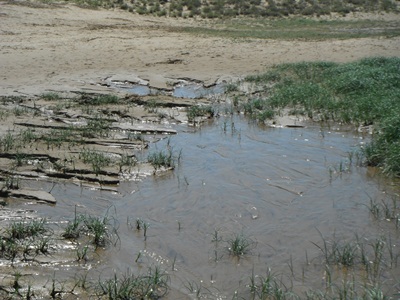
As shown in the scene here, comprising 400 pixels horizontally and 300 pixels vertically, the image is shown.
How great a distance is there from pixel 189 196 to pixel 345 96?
609 cm

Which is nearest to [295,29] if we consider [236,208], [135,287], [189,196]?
[189,196]

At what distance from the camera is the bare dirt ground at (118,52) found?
14.8 metres

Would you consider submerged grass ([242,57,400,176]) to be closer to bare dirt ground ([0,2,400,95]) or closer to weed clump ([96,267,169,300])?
bare dirt ground ([0,2,400,95])

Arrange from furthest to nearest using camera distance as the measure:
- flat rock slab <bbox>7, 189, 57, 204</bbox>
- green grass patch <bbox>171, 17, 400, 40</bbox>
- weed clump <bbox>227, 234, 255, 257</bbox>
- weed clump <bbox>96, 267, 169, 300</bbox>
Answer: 1. green grass patch <bbox>171, 17, 400, 40</bbox>
2. flat rock slab <bbox>7, 189, 57, 204</bbox>
3. weed clump <bbox>227, 234, 255, 257</bbox>
4. weed clump <bbox>96, 267, 169, 300</bbox>

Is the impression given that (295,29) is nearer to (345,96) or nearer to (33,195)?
(345,96)

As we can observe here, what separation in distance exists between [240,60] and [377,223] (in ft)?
36.9

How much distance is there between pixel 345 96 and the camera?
12477mm

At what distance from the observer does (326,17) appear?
2983 cm

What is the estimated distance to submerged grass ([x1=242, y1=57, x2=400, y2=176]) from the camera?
9133mm

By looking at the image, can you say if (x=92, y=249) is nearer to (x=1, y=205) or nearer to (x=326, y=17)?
(x=1, y=205)

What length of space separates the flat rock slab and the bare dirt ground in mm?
5912

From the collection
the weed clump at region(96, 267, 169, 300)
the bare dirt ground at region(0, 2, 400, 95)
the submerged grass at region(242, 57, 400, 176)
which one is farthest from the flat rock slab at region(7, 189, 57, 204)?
the bare dirt ground at region(0, 2, 400, 95)

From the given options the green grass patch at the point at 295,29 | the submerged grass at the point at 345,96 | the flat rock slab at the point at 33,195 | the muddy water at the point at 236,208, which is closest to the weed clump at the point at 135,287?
the muddy water at the point at 236,208

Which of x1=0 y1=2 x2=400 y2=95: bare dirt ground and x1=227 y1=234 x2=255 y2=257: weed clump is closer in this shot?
x1=227 y1=234 x2=255 y2=257: weed clump
